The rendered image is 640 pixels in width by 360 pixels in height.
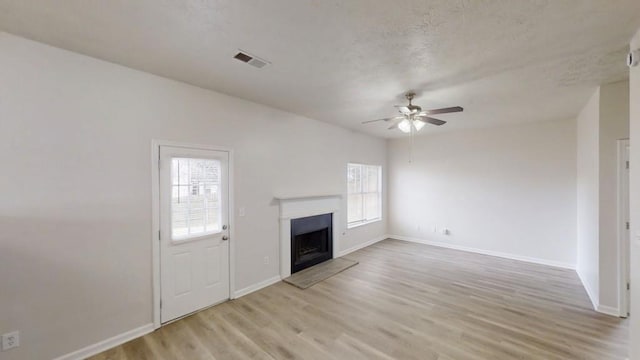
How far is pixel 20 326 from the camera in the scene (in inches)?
83.0

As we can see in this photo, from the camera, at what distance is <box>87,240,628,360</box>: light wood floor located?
8.09ft

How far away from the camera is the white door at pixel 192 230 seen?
2.94 m

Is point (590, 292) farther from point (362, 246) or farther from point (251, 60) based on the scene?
point (251, 60)

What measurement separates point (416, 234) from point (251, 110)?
16.8ft

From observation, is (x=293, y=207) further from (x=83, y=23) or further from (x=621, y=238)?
(x=621, y=238)

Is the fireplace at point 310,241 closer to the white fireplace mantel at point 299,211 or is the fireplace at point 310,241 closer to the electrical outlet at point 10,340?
the white fireplace mantel at point 299,211

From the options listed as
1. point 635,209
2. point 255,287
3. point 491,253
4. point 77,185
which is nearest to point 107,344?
point 77,185

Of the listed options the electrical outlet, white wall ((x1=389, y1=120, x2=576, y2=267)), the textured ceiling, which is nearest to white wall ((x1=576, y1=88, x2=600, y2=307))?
white wall ((x1=389, y1=120, x2=576, y2=267))

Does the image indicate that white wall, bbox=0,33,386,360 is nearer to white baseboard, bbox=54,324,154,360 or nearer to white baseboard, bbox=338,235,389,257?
white baseboard, bbox=54,324,154,360

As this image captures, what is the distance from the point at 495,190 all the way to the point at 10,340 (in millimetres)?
7222

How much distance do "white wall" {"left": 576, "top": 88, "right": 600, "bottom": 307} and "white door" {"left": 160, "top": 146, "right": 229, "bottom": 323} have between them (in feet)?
15.6

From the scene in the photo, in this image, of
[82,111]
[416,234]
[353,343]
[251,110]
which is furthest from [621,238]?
[82,111]

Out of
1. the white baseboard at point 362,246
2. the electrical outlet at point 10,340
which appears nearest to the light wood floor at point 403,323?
the electrical outlet at point 10,340

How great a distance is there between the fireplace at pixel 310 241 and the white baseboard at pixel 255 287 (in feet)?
1.31
